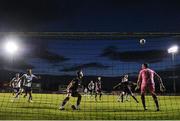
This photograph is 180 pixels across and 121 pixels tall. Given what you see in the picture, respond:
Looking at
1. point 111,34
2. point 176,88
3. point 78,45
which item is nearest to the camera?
point 111,34

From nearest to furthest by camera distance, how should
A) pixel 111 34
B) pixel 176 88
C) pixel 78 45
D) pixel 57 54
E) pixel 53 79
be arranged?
pixel 111 34, pixel 78 45, pixel 57 54, pixel 53 79, pixel 176 88

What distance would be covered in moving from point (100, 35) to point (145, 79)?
3.81 meters

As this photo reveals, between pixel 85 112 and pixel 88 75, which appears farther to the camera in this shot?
pixel 88 75

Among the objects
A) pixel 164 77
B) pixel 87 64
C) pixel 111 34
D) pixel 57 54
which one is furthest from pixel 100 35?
pixel 164 77

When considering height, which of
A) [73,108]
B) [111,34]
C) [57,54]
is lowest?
[73,108]

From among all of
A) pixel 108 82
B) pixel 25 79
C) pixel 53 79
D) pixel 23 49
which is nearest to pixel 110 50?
pixel 108 82

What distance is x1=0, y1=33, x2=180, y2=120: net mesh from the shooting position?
55.7 ft

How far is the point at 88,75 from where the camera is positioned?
3884cm

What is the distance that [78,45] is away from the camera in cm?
2389

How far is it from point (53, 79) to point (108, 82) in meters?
9.52

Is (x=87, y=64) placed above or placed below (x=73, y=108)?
above

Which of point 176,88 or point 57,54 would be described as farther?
point 176,88

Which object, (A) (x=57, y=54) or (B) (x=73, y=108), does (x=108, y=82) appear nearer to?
(A) (x=57, y=54)

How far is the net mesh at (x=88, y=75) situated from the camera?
1698cm
